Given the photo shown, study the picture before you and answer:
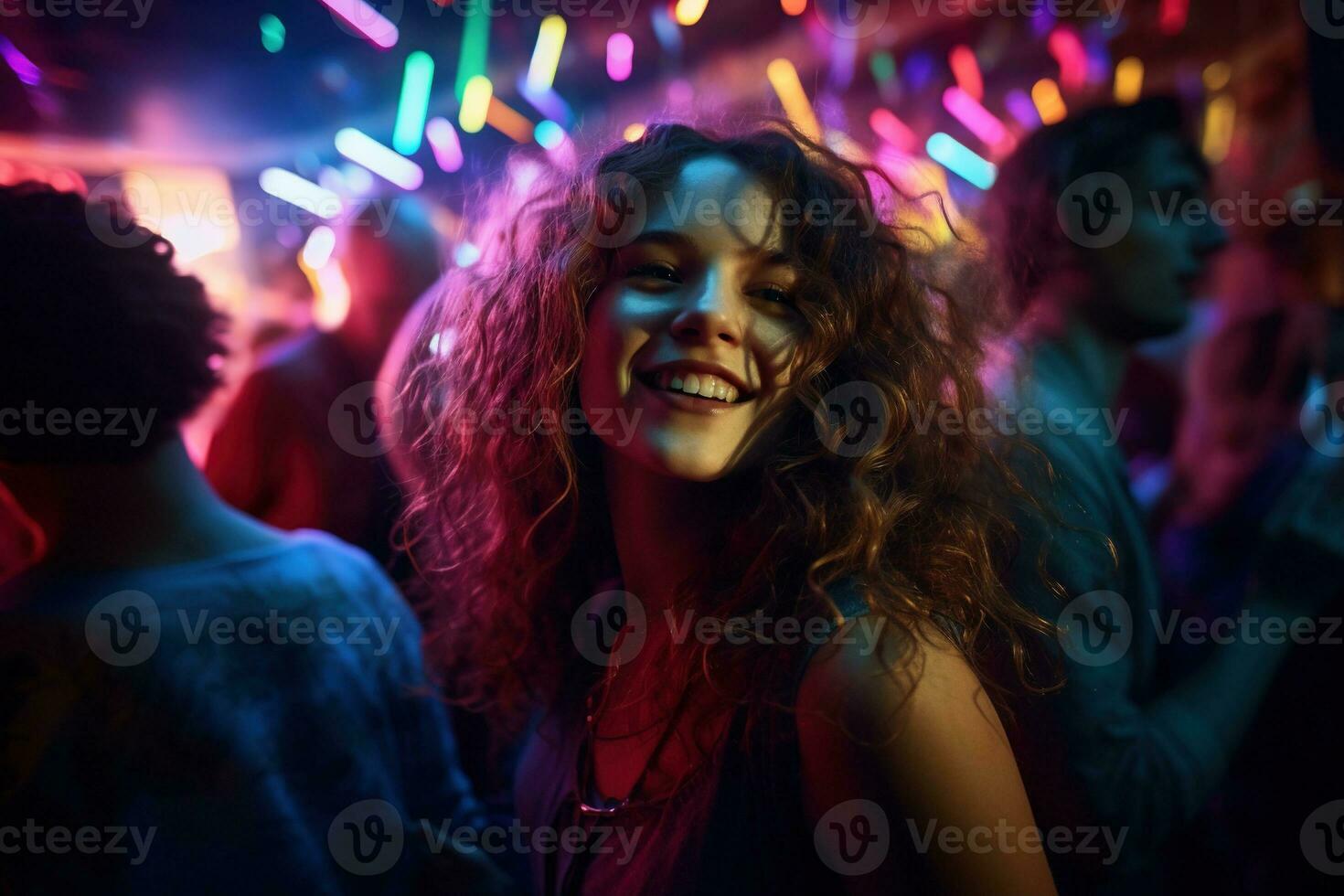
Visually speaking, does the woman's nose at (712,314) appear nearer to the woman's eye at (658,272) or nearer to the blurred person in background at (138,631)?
the woman's eye at (658,272)

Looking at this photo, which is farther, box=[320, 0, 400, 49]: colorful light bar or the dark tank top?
box=[320, 0, 400, 49]: colorful light bar

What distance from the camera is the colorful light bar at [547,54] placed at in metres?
1.89

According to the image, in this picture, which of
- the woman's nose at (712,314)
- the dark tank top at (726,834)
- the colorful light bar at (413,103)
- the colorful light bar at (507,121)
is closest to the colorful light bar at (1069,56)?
the colorful light bar at (507,121)

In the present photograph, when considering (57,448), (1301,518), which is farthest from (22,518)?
(1301,518)

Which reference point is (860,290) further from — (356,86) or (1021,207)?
(356,86)

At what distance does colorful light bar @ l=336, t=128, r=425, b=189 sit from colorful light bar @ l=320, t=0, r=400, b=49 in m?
0.18

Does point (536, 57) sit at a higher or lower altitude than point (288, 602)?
higher

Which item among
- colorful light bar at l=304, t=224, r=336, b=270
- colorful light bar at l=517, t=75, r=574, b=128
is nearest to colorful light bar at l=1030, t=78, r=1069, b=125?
colorful light bar at l=517, t=75, r=574, b=128

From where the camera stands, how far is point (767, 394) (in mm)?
1142

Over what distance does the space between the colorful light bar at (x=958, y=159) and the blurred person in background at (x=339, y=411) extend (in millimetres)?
2215

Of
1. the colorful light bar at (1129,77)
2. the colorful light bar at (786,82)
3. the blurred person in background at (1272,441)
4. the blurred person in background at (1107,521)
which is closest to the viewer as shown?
the blurred person in background at (1107,521)

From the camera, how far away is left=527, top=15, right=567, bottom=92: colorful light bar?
6.20 ft

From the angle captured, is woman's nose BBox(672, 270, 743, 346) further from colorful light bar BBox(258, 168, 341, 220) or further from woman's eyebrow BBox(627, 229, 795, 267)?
colorful light bar BBox(258, 168, 341, 220)

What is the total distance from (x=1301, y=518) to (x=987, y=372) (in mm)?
753
